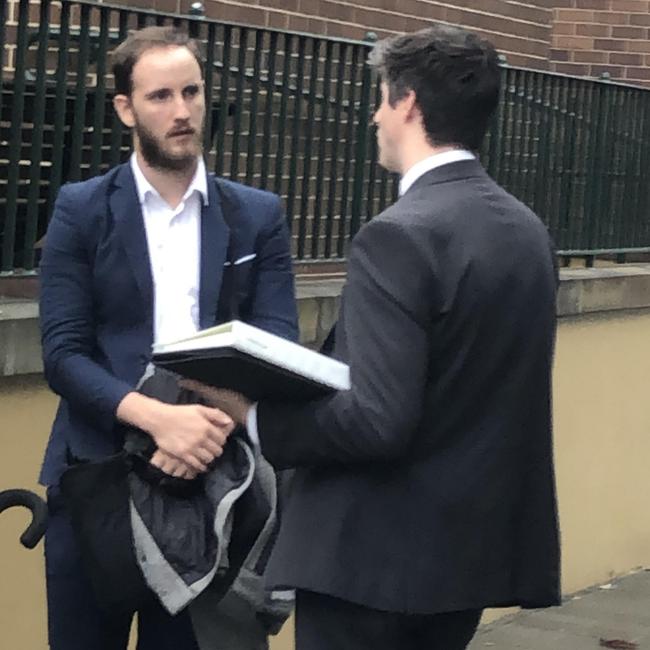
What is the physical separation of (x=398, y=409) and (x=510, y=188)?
4.67 metres

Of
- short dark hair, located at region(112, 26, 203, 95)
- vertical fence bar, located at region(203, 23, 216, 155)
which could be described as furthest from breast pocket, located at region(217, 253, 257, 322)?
vertical fence bar, located at region(203, 23, 216, 155)

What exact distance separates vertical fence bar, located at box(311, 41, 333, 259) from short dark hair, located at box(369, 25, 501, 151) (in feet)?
9.64

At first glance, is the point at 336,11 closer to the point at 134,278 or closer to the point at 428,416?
the point at 134,278

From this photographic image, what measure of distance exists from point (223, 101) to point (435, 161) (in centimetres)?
→ 254

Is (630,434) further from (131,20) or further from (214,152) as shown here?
(131,20)

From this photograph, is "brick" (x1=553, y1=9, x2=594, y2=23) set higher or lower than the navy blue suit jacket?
higher

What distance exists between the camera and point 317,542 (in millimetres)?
3230

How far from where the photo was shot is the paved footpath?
6.89 m

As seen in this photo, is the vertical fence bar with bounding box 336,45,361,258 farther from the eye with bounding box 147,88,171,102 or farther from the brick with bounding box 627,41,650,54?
the brick with bounding box 627,41,650,54

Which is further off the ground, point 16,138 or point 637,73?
point 637,73

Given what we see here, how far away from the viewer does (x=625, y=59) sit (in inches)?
457

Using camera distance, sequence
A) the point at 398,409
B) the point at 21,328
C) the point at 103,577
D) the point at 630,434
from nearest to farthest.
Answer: the point at 398,409 → the point at 103,577 → the point at 21,328 → the point at 630,434

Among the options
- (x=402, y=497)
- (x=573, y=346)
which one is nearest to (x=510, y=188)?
(x=573, y=346)

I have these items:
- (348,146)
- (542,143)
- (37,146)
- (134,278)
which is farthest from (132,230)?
(542,143)
